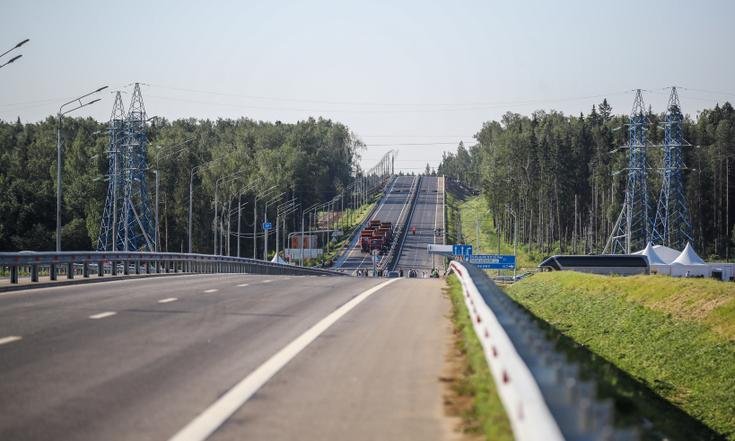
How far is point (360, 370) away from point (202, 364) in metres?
2.04

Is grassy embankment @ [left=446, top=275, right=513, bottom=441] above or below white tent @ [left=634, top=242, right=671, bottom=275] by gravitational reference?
below

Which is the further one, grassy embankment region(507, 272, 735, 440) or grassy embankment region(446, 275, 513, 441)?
grassy embankment region(507, 272, 735, 440)

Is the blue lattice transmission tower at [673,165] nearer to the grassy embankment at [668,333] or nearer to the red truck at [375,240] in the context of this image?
the grassy embankment at [668,333]

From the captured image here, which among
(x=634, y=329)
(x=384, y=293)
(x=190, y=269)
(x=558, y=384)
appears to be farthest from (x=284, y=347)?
(x=190, y=269)

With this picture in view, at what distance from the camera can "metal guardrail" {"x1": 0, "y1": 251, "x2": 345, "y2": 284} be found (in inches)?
1164

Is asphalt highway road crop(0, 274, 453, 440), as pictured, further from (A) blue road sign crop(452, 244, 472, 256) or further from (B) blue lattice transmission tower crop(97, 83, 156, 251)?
(A) blue road sign crop(452, 244, 472, 256)

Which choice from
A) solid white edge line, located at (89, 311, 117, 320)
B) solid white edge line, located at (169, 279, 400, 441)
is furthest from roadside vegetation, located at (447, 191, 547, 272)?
solid white edge line, located at (169, 279, 400, 441)

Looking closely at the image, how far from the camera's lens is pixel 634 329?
35.2 m

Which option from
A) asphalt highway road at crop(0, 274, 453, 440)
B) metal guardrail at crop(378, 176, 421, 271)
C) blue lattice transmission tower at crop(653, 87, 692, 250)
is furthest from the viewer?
metal guardrail at crop(378, 176, 421, 271)

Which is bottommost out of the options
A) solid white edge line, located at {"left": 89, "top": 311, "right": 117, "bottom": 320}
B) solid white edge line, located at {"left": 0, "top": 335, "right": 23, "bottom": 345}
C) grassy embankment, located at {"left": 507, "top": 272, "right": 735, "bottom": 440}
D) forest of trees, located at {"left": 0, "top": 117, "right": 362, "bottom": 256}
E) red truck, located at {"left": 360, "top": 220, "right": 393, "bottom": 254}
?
grassy embankment, located at {"left": 507, "top": 272, "right": 735, "bottom": 440}

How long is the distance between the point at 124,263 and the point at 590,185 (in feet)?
411

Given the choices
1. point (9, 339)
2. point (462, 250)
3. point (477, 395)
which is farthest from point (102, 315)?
point (462, 250)

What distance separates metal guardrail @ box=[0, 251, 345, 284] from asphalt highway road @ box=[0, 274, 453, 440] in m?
7.89

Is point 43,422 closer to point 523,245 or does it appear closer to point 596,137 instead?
point 523,245
